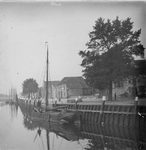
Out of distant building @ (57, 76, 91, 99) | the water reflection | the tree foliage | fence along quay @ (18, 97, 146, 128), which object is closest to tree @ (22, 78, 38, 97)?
the tree foliage

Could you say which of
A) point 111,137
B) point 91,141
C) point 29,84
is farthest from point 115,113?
point 29,84

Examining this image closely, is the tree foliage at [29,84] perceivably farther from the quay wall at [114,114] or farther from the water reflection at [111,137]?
the water reflection at [111,137]

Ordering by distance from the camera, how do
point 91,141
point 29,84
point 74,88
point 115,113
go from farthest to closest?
point 74,88 → point 29,84 → point 115,113 → point 91,141

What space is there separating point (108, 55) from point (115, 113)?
4834 mm

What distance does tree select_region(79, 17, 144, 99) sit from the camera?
52.0 ft

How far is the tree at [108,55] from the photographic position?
624 inches

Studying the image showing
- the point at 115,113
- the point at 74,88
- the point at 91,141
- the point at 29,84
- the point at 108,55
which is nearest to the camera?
the point at 91,141

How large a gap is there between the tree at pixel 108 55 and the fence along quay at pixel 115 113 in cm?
223

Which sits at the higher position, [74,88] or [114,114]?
[74,88]

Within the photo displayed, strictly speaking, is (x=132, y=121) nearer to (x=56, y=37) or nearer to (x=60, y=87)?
(x=56, y=37)

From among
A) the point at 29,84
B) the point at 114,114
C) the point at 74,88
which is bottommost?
the point at 114,114

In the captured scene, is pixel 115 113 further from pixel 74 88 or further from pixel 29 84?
pixel 74 88

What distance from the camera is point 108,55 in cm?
1711

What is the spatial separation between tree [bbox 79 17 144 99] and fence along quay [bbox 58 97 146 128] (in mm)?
2234
